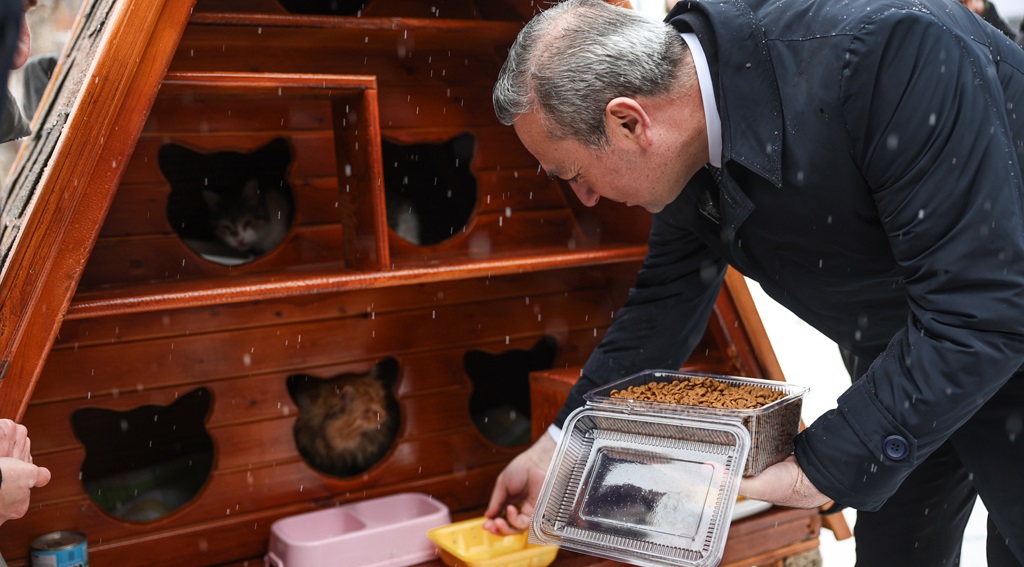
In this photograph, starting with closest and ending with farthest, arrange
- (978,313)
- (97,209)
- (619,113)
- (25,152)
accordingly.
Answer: (978,313), (619,113), (97,209), (25,152)

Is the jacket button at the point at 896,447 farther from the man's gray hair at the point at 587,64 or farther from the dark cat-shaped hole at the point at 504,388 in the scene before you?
the dark cat-shaped hole at the point at 504,388

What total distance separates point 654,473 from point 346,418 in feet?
2.92

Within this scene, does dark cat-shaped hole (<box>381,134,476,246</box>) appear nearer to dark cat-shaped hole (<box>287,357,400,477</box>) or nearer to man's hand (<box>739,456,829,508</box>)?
dark cat-shaped hole (<box>287,357,400,477</box>)

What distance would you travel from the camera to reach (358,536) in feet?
5.91

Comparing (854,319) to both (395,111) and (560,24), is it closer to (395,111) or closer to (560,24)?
(560,24)

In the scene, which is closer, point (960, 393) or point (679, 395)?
point (960, 393)

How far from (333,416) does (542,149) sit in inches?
39.0

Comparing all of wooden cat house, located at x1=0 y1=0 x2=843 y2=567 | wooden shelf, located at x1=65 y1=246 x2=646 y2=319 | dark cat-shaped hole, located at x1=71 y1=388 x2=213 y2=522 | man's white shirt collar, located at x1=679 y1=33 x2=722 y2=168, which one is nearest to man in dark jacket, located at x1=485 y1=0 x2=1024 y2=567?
man's white shirt collar, located at x1=679 y1=33 x2=722 y2=168

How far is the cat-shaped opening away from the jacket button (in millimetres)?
1318

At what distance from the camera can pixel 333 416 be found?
2.10 meters

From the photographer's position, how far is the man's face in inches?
52.6

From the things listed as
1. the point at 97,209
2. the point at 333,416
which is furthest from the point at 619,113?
the point at 333,416

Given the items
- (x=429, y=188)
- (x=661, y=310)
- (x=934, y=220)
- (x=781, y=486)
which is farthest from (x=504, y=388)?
(x=934, y=220)

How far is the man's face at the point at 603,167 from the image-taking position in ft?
4.39
